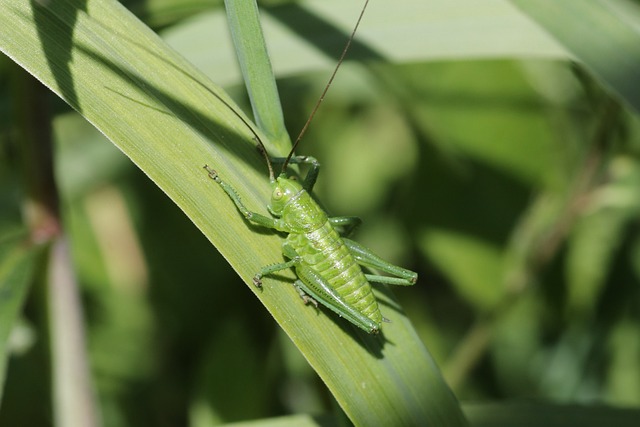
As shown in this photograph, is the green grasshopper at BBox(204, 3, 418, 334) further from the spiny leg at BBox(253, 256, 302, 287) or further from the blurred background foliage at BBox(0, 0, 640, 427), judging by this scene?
the blurred background foliage at BBox(0, 0, 640, 427)

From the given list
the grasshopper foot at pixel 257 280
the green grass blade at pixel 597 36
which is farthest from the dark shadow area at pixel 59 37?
the green grass blade at pixel 597 36

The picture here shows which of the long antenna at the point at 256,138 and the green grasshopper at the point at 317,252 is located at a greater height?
the long antenna at the point at 256,138

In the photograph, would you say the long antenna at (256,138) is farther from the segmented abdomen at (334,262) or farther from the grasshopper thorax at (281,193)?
the segmented abdomen at (334,262)

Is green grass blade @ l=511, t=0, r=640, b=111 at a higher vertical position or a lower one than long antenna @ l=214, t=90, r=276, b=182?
higher

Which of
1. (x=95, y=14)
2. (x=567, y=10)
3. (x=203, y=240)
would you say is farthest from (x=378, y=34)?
(x=203, y=240)

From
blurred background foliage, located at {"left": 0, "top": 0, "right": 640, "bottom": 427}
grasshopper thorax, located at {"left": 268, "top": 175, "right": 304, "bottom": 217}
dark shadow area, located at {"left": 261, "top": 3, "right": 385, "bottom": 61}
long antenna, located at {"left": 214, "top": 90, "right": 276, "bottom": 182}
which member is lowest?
blurred background foliage, located at {"left": 0, "top": 0, "right": 640, "bottom": 427}

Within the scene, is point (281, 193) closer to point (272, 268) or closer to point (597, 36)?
point (272, 268)

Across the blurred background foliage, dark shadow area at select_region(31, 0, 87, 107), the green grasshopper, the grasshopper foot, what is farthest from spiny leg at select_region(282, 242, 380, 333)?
the blurred background foliage
